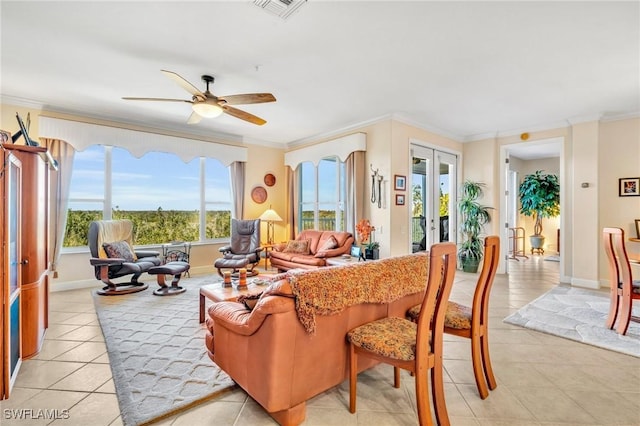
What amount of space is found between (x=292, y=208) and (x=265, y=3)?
488 centimetres

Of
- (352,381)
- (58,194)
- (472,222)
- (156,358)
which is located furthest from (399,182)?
(58,194)

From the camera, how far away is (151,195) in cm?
565

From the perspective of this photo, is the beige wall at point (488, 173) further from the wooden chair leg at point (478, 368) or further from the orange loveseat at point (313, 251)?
the wooden chair leg at point (478, 368)

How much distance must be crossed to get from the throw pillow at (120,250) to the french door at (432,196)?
4679 mm

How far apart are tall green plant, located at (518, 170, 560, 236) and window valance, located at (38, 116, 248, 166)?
24.0ft

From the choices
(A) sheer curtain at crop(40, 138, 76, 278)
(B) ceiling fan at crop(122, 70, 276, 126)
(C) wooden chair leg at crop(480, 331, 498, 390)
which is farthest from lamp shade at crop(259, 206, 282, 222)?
(C) wooden chair leg at crop(480, 331, 498, 390)

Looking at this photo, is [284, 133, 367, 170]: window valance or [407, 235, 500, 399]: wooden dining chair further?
[284, 133, 367, 170]: window valance

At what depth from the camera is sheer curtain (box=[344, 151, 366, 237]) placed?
17.8ft

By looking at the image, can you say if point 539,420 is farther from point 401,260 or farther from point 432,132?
point 432,132

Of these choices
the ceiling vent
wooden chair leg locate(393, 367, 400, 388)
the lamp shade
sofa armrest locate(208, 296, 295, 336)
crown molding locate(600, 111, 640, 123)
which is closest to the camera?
sofa armrest locate(208, 296, 295, 336)

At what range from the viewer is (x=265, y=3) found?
2.29 m

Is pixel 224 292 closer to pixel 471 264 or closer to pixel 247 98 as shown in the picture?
pixel 247 98

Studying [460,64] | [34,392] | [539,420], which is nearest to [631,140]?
[460,64]

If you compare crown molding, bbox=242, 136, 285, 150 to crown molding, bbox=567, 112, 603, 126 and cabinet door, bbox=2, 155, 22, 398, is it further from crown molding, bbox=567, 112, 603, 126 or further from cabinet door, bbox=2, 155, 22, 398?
crown molding, bbox=567, 112, 603, 126
